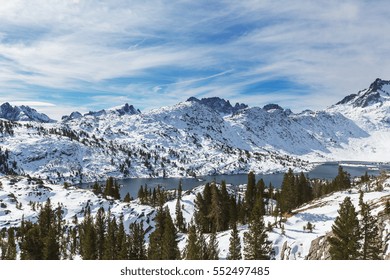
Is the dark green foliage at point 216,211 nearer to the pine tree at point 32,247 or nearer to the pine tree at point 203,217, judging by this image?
the pine tree at point 203,217

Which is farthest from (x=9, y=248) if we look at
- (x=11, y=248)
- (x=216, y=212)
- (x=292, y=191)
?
(x=292, y=191)

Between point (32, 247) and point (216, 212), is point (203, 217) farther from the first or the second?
point (32, 247)

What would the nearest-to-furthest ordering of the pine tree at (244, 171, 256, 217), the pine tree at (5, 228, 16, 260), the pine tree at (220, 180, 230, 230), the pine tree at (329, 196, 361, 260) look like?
the pine tree at (329, 196, 361, 260) → the pine tree at (5, 228, 16, 260) → the pine tree at (220, 180, 230, 230) → the pine tree at (244, 171, 256, 217)

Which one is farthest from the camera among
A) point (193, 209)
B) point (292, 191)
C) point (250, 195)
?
point (193, 209)

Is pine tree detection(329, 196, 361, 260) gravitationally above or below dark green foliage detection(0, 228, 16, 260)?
above

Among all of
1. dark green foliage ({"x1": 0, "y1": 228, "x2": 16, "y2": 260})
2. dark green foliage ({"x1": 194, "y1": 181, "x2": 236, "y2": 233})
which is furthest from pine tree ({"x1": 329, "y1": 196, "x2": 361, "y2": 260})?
dark green foliage ({"x1": 0, "y1": 228, "x2": 16, "y2": 260})

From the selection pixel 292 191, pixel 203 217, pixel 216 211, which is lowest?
pixel 203 217

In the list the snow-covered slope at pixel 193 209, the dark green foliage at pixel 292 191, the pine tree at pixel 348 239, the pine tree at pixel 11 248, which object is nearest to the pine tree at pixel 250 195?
the dark green foliage at pixel 292 191

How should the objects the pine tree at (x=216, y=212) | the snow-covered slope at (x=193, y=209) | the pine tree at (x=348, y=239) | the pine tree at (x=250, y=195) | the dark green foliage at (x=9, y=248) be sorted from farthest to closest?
the pine tree at (x=250, y=195) → the pine tree at (x=216, y=212) → the dark green foliage at (x=9, y=248) → the snow-covered slope at (x=193, y=209) → the pine tree at (x=348, y=239)

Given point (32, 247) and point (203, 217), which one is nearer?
point (32, 247)

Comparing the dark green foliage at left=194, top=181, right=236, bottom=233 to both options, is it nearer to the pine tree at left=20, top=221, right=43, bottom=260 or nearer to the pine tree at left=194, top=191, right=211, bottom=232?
the pine tree at left=194, top=191, right=211, bottom=232
